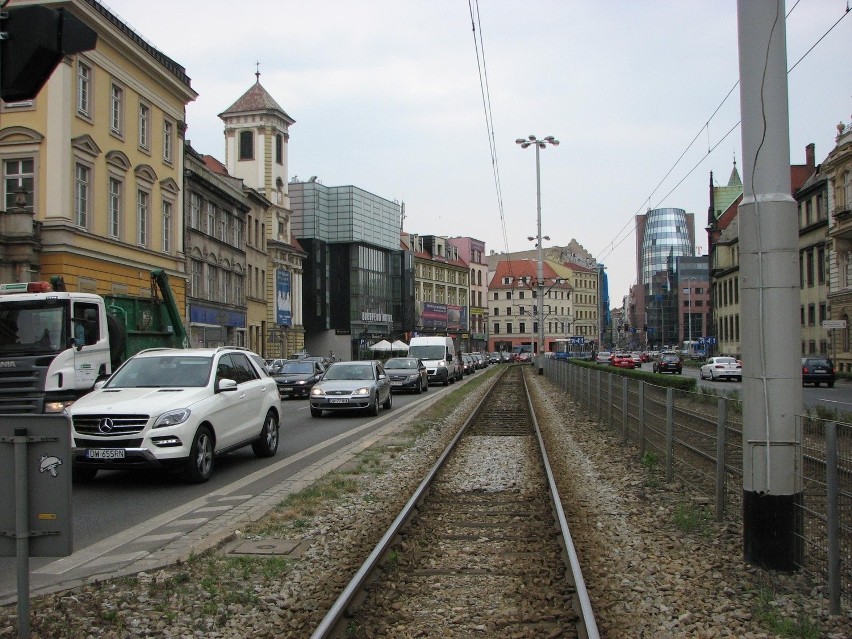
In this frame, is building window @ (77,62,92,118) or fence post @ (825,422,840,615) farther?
building window @ (77,62,92,118)

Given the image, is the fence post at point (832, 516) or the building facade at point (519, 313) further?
the building facade at point (519, 313)

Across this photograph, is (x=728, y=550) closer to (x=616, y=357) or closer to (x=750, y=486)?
(x=750, y=486)

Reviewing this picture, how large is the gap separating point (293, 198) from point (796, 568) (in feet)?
250

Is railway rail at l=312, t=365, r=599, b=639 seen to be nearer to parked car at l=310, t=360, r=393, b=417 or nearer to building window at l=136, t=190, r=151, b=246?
parked car at l=310, t=360, r=393, b=417

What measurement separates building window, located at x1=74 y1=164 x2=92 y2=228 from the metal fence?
24170mm

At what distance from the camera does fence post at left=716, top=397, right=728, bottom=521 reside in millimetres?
7762

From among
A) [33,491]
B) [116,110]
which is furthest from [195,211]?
[33,491]

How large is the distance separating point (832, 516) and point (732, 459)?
2351 mm

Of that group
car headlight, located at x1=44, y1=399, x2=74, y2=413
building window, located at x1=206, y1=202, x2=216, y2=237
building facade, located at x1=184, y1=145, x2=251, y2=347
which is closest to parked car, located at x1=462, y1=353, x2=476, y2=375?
building facade, located at x1=184, y1=145, x2=251, y2=347

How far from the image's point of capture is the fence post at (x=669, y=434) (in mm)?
10102

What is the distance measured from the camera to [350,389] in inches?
810

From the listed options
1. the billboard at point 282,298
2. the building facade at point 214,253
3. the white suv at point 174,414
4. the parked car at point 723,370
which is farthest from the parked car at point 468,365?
the white suv at point 174,414

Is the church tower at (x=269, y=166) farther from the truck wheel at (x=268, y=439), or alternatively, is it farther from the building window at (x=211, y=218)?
the truck wheel at (x=268, y=439)

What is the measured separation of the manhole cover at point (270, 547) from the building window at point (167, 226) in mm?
33738
